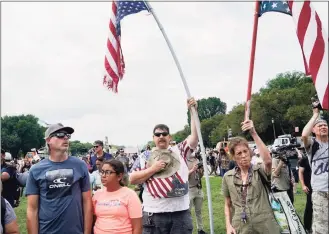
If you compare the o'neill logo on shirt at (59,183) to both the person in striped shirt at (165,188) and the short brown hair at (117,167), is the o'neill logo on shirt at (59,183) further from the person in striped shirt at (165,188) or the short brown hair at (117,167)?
the person in striped shirt at (165,188)

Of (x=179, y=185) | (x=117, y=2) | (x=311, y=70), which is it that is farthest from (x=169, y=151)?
(x=117, y=2)

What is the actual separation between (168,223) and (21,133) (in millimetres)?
104641

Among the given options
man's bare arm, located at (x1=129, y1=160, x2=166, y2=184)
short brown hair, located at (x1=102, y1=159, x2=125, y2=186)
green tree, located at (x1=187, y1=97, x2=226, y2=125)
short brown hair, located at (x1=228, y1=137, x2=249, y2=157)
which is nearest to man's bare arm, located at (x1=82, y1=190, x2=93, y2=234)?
short brown hair, located at (x1=102, y1=159, x2=125, y2=186)

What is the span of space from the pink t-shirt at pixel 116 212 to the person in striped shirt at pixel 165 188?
0.43 meters

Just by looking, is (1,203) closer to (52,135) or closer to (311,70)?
(52,135)

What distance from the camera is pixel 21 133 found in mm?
104125

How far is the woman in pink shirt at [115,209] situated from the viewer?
13.9 feet

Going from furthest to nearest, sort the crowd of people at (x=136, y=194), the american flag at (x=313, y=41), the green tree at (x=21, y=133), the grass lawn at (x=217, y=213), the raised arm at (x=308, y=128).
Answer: the green tree at (x=21, y=133) < the grass lawn at (x=217, y=213) < the raised arm at (x=308, y=128) < the crowd of people at (x=136, y=194) < the american flag at (x=313, y=41)

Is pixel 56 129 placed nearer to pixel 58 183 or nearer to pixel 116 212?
pixel 58 183

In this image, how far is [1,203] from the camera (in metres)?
3.63

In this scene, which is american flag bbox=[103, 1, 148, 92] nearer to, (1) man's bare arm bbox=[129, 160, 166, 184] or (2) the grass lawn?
(1) man's bare arm bbox=[129, 160, 166, 184]

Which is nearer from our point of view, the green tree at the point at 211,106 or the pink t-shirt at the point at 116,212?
the pink t-shirt at the point at 116,212

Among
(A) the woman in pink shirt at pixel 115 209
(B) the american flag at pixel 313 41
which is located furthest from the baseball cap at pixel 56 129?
(B) the american flag at pixel 313 41

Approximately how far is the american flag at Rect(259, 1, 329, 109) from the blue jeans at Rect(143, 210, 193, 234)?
1.92 m
